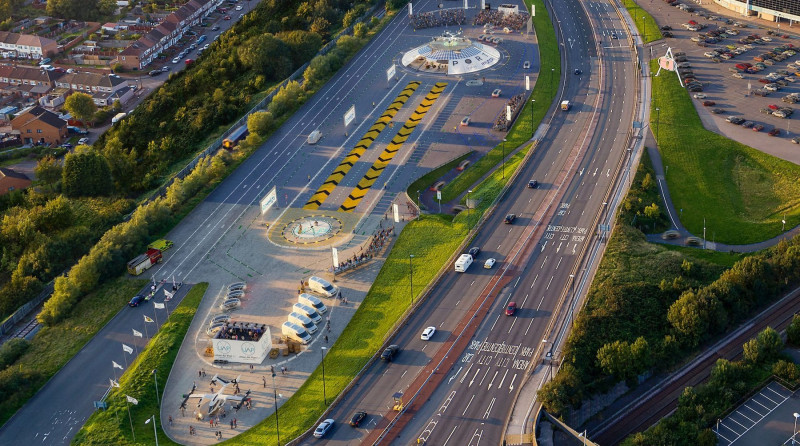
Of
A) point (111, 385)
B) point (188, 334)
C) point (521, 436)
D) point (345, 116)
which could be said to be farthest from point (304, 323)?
point (345, 116)

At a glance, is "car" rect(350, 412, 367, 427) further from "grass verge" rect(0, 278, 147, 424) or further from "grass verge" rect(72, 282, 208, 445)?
Answer: "grass verge" rect(0, 278, 147, 424)

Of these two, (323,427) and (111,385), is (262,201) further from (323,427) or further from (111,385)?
(323,427)

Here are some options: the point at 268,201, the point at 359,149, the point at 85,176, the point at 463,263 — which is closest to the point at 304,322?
the point at 463,263

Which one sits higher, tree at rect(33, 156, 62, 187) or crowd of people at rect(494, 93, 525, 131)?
crowd of people at rect(494, 93, 525, 131)

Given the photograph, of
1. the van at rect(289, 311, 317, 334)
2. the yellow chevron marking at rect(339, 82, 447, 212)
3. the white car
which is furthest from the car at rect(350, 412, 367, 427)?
the yellow chevron marking at rect(339, 82, 447, 212)

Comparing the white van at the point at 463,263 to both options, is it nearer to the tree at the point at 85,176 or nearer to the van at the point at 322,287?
the van at the point at 322,287

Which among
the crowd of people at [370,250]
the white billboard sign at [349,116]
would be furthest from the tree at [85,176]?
the crowd of people at [370,250]

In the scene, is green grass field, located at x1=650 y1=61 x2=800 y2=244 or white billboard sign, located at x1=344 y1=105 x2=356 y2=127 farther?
white billboard sign, located at x1=344 y1=105 x2=356 y2=127
